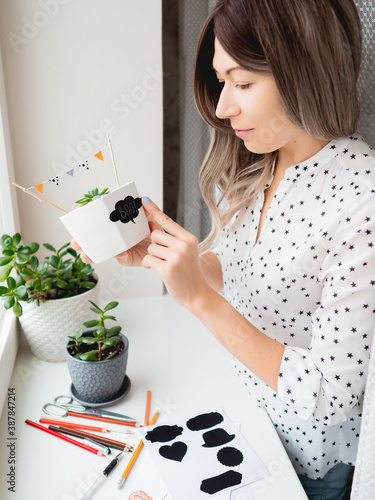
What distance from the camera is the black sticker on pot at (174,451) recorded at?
777 millimetres

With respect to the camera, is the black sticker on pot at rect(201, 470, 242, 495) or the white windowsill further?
the white windowsill

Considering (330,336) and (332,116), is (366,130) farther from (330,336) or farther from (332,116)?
(330,336)

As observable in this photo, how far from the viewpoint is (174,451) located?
79 centimetres

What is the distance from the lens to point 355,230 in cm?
72

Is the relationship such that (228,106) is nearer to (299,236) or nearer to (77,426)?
(299,236)

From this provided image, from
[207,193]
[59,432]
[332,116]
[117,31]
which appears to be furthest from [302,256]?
[117,31]

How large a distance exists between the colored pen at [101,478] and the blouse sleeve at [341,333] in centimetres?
29

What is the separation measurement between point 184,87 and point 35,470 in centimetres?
98

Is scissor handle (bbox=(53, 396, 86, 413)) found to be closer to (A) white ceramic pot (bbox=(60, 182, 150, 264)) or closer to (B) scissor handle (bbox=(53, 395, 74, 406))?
(B) scissor handle (bbox=(53, 395, 74, 406))

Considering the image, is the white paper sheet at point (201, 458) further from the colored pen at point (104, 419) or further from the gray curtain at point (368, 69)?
the gray curtain at point (368, 69)

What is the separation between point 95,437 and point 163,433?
12 centimetres

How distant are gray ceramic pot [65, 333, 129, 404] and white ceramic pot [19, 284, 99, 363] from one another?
5.1 inches

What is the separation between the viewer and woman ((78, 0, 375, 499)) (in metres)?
0.71

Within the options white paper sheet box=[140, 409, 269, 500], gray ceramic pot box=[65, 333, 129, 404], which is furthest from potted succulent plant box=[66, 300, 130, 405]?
white paper sheet box=[140, 409, 269, 500]
